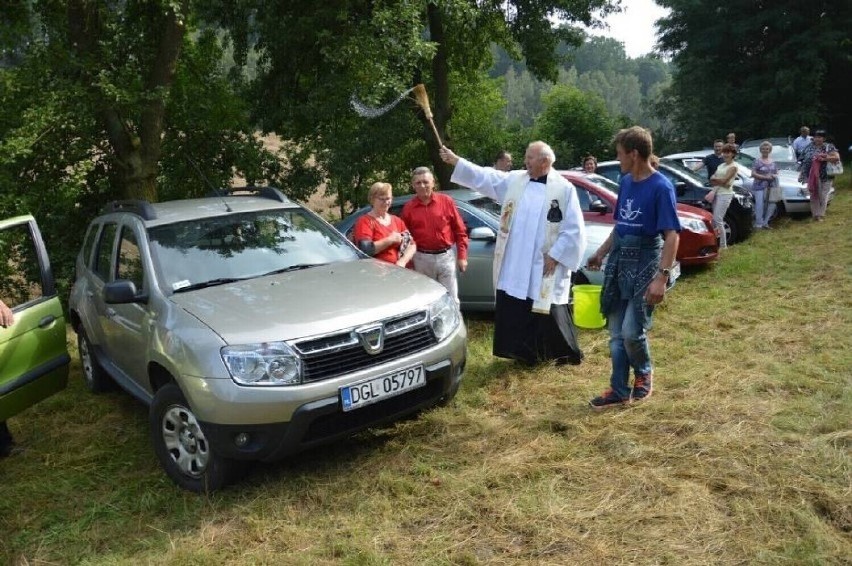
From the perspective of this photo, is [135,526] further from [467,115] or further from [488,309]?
[467,115]

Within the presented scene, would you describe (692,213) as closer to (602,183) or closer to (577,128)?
(602,183)

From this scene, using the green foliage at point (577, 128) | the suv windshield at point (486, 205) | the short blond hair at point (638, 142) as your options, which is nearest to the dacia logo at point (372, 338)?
the short blond hair at point (638, 142)

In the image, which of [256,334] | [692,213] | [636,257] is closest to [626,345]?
[636,257]

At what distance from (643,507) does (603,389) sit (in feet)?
5.67

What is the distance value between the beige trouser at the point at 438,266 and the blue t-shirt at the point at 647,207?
6.26 feet

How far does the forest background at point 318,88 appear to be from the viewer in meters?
8.84

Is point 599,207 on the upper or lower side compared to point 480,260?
upper

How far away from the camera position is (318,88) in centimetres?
1317

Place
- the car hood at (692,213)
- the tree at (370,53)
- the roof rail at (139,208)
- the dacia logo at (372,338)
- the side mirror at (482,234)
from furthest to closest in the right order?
the tree at (370,53) → the car hood at (692,213) → the side mirror at (482,234) → the roof rail at (139,208) → the dacia logo at (372,338)

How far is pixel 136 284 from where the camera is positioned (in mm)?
4578

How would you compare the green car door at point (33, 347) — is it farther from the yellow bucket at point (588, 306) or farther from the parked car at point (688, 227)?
the parked car at point (688, 227)

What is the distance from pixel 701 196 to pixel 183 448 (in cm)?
861

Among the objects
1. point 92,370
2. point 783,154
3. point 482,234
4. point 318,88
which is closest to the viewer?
point 92,370

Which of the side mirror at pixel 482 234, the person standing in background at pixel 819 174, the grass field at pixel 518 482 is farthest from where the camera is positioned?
the person standing in background at pixel 819 174
